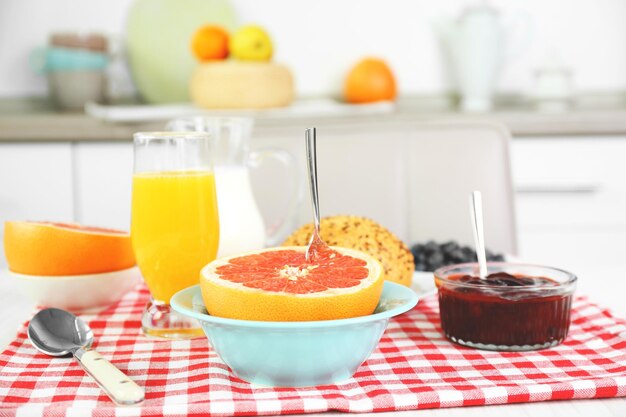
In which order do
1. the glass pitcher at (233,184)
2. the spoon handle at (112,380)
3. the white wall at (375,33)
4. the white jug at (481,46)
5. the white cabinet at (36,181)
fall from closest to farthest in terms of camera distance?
1. the spoon handle at (112,380)
2. the glass pitcher at (233,184)
3. the white cabinet at (36,181)
4. the white jug at (481,46)
5. the white wall at (375,33)

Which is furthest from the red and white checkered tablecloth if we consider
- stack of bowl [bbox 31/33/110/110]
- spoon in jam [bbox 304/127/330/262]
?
stack of bowl [bbox 31/33/110/110]

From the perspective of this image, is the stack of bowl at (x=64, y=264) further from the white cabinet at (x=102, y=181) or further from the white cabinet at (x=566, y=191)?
the white cabinet at (x=566, y=191)

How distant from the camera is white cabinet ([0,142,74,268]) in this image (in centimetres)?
204

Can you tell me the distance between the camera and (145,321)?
78cm

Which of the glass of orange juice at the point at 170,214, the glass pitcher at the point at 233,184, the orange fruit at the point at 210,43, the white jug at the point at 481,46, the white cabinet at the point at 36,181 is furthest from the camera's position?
the white jug at the point at 481,46

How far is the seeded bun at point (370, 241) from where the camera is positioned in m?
0.83

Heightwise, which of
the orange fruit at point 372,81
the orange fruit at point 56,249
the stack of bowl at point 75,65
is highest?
the stack of bowl at point 75,65

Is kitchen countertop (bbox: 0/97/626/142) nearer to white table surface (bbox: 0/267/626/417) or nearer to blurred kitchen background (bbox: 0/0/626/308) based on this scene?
blurred kitchen background (bbox: 0/0/626/308)

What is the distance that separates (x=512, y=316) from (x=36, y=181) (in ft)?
5.53

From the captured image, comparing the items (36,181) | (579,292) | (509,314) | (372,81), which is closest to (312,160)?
(509,314)

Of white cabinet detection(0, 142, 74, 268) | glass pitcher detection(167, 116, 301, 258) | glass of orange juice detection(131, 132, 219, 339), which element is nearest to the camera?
glass of orange juice detection(131, 132, 219, 339)

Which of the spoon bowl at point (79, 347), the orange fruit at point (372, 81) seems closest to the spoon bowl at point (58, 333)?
the spoon bowl at point (79, 347)

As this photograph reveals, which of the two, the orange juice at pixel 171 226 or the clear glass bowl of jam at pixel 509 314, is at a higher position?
the orange juice at pixel 171 226

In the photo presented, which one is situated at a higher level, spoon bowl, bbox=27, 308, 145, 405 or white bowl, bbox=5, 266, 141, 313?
white bowl, bbox=5, 266, 141, 313
